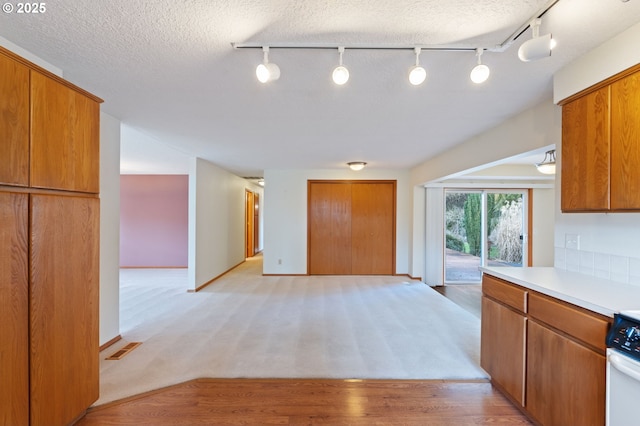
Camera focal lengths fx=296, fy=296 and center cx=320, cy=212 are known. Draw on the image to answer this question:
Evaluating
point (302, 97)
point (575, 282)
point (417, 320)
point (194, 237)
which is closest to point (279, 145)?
point (302, 97)

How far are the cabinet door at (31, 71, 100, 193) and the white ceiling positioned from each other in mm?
303

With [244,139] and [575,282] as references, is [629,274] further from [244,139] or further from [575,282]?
[244,139]

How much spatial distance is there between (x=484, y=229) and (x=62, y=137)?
259 inches

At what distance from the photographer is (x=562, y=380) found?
1581 mm

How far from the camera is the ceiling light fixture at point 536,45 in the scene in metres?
1.41

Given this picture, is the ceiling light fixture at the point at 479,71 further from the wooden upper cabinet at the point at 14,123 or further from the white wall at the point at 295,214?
the white wall at the point at 295,214

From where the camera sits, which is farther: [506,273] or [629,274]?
[506,273]

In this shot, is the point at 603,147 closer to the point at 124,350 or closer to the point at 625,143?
the point at 625,143

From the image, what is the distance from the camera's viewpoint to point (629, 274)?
1785 millimetres

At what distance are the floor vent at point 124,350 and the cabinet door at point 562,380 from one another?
3224mm

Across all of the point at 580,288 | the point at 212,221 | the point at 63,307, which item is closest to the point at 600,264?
the point at 580,288

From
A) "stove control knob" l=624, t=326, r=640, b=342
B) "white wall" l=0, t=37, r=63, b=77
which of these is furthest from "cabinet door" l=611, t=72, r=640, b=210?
"white wall" l=0, t=37, r=63, b=77

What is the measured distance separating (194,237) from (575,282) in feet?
15.7

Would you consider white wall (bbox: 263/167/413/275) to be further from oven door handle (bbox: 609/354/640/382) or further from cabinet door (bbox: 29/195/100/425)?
oven door handle (bbox: 609/354/640/382)
